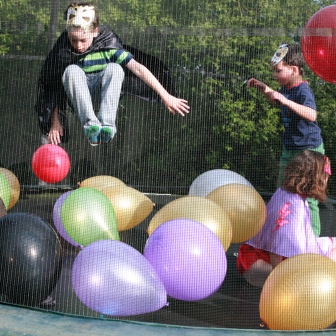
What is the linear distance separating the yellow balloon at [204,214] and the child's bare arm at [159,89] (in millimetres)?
516

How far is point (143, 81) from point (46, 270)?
1461mm

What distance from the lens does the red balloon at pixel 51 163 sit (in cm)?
386

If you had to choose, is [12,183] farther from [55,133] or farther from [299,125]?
[299,125]

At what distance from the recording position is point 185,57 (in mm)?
2947

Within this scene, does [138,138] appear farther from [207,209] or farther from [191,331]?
[191,331]

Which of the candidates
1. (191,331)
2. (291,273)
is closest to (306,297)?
(291,273)

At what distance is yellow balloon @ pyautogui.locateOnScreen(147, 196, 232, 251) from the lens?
2.93 meters

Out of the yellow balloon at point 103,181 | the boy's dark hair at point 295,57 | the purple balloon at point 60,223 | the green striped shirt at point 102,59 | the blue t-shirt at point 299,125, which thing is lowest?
the purple balloon at point 60,223

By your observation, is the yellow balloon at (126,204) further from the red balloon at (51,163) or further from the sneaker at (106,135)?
the red balloon at (51,163)

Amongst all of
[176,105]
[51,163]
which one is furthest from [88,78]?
[51,163]

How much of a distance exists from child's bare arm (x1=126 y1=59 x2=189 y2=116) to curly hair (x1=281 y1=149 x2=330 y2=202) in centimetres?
68

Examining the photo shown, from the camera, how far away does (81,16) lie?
3158 millimetres

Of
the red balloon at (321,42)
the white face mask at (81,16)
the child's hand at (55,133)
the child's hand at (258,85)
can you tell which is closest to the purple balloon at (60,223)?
the child's hand at (55,133)

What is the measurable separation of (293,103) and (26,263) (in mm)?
1693
